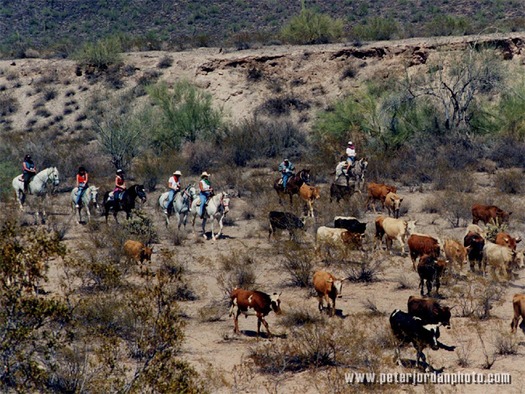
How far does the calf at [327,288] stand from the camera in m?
16.0

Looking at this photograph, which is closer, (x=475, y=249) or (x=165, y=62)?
(x=475, y=249)

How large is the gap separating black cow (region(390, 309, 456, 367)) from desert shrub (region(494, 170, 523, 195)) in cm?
1584

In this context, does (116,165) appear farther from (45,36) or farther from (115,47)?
(45,36)

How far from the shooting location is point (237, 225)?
84.3 ft

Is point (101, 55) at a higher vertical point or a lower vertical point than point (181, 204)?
higher

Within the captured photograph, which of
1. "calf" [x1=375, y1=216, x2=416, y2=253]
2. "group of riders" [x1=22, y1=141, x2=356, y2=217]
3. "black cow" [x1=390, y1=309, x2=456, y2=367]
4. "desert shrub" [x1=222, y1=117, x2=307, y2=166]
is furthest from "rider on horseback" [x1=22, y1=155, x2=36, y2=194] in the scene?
"black cow" [x1=390, y1=309, x2=456, y2=367]

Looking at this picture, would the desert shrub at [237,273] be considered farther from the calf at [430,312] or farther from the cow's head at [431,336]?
the cow's head at [431,336]

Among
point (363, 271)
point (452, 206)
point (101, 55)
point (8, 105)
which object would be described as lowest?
point (363, 271)

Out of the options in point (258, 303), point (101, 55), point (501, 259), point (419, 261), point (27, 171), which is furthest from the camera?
point (101, 55)

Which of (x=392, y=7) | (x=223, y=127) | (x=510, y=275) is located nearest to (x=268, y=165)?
(x=223, y=127)

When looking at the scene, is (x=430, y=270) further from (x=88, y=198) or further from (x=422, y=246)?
(x=88, y=198)

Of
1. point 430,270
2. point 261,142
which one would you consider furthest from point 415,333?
point 261,142

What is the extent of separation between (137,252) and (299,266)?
12.9 feet

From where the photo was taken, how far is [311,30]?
5056 centimetres
